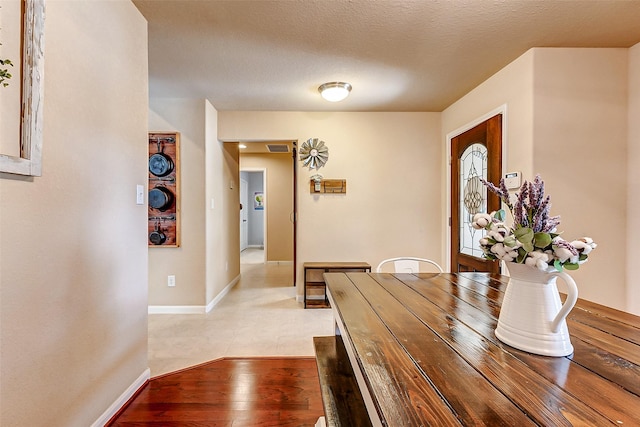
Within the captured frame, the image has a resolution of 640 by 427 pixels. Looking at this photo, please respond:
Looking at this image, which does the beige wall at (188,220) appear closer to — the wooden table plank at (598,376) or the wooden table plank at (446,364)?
the wooden table plank at (446,364)

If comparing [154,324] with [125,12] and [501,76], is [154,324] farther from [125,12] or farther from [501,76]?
[501,76]

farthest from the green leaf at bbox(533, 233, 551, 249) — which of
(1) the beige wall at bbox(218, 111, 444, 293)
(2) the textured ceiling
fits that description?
(1) the beige wall at bbox(218, 111, 444, 293)

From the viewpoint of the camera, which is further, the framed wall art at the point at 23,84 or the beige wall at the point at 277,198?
the beige wall at the point at 277,198

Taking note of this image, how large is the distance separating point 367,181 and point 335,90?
Answer: 1.25 meters

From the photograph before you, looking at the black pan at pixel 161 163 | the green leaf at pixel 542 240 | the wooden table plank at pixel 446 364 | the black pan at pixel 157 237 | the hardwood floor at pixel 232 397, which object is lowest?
the hardwood floor at pixel 232 397

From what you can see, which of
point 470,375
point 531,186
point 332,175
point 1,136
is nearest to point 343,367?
point 470,375

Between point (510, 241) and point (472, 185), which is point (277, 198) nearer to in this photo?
point (472, 185)

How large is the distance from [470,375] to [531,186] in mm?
575

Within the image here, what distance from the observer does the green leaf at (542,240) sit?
0.82m

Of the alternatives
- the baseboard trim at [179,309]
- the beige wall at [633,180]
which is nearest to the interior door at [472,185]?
the beige wall at [633,180]

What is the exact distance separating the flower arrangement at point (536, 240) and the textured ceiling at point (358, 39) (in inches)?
58.0

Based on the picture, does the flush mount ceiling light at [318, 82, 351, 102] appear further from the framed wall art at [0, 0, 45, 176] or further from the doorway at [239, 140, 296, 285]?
the doorway at [239, 140, 296, 285]

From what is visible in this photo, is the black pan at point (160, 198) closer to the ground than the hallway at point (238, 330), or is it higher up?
higher up

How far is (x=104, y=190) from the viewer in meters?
1.49
